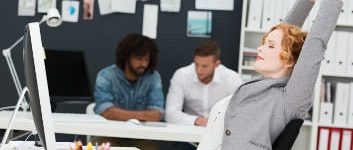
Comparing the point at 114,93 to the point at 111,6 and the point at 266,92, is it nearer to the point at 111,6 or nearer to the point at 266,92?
the point at 111,6

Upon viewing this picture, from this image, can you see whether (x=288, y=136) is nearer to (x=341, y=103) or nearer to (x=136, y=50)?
(x=136, y=50)

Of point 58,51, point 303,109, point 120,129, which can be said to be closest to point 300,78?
point 303,109

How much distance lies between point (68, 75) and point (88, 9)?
754 millimetres

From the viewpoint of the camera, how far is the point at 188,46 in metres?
5.63

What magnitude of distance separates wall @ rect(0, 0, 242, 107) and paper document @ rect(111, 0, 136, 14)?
44 millimetres

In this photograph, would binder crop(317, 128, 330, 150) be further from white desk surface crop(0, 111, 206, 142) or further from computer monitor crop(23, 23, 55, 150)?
computer monitor crop(23, 23, 55, 150)

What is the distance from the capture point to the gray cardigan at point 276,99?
224 centimetres

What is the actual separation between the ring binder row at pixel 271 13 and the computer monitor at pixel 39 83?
3.58m

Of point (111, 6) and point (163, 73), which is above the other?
point (111, 6)

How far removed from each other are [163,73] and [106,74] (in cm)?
102

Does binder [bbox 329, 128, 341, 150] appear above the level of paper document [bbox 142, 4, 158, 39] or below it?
below

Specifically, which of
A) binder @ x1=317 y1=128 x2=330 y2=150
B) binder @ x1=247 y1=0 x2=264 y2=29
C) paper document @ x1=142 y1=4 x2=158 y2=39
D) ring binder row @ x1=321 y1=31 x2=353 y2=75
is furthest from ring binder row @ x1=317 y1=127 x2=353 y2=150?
paper document @ x1=142 y1=4 x2=158 y2=39

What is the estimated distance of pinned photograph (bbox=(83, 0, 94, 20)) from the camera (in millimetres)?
5609

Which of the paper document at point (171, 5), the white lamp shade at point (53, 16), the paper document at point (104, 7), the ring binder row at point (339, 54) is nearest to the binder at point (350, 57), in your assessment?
the ring binder row at point (339, 54)
